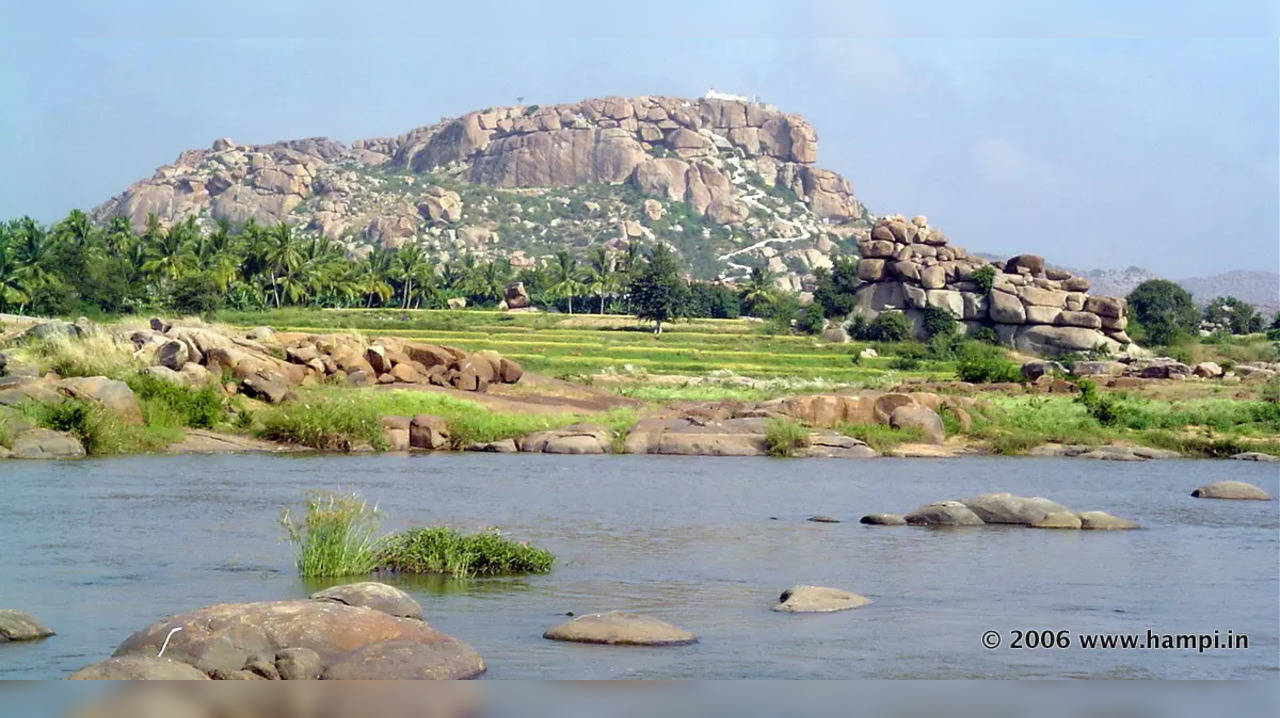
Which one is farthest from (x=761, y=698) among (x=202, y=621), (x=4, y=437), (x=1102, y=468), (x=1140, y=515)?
(x=1102, y=468)

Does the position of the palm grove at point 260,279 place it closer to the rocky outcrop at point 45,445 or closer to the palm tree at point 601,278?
the palm tree at point 601,278

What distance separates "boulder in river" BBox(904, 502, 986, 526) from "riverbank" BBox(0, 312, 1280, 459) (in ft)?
53.6

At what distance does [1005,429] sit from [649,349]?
1304 inches

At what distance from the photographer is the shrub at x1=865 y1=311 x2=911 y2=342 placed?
9031 cm

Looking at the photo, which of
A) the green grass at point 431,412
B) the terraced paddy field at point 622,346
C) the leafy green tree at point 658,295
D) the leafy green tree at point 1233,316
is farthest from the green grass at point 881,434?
the leafy green tree at point 1233,316

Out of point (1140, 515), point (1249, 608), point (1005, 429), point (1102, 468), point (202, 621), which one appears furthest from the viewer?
point (1005, 429)

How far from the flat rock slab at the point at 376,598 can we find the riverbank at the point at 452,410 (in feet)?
71.7

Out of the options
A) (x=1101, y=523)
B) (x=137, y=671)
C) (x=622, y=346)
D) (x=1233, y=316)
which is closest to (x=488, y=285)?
(x=622, y=346)

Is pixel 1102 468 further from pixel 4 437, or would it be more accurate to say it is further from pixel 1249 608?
pixel 4 437

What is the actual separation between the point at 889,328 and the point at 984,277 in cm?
792

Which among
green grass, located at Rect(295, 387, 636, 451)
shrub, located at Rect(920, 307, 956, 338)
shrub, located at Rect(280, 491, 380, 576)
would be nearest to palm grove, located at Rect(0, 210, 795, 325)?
shrub, located at Rect(920, 307, 956, 338)

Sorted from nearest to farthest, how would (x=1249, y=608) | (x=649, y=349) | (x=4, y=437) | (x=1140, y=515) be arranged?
(x=1249, y=608), (x=1140, y=515), (x=4, y=437), (x=649, y=349)

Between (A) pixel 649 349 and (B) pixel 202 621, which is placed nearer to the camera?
(B) pixel 202 621

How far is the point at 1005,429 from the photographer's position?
4566 centimetres
